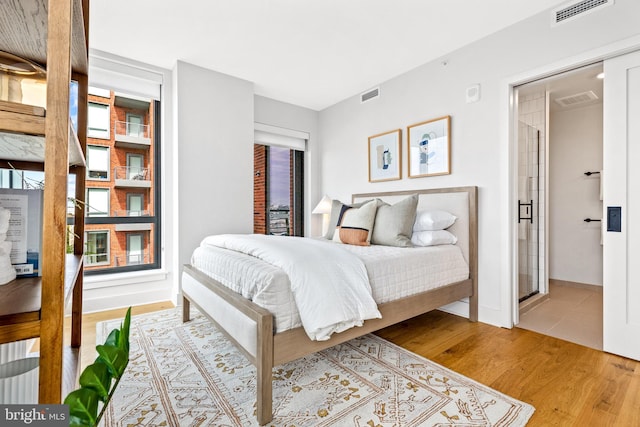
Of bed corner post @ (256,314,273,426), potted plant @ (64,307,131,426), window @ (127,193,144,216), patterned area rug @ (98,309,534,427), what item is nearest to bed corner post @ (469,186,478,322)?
patterned area rug @ (98,309,534,427)

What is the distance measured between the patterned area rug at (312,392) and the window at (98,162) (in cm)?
196

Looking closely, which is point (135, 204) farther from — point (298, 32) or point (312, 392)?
point (312, 392)

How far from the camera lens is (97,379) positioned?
24.8 inches

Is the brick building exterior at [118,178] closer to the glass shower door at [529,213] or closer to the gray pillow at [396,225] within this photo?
the gray pillow at [396,225]

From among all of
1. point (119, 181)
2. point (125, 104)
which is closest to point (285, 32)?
point (125, 104)

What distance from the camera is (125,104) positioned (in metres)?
3.47

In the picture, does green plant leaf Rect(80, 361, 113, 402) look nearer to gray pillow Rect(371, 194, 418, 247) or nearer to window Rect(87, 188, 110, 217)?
gray pillow Rect(371, 194, 418, 247)

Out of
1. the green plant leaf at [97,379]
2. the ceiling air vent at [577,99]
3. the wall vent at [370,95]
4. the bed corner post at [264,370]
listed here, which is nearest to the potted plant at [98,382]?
the green plant leaf at [97,379]

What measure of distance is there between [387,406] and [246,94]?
3.48 metres

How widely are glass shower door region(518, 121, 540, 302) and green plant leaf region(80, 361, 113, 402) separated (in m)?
3.85

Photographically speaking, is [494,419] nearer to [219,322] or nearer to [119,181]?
[219,322]

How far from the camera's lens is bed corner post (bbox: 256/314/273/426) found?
148cm

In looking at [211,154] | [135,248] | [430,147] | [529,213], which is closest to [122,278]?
[135,248]

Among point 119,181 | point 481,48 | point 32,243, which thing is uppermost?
point 481,48
